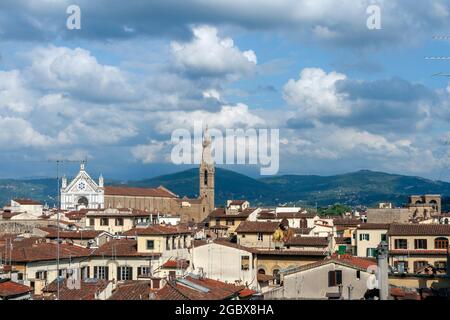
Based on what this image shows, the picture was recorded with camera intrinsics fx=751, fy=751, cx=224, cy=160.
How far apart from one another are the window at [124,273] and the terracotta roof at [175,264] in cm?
188

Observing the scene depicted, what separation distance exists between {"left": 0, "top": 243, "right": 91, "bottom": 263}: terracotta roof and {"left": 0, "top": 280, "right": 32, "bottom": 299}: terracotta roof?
7518 millimetres

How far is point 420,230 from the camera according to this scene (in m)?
42.3

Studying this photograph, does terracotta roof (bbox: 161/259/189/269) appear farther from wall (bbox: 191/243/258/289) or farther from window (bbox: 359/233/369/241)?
window (bbox: 359/233/369/241)

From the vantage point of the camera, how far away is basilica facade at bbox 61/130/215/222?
12156 cm

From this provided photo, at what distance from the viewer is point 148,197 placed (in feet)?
475

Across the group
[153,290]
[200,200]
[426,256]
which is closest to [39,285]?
[153,290]

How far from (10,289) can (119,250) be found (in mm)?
12385

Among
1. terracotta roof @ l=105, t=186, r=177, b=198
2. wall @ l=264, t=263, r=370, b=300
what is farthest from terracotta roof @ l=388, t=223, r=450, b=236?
terracotta roof @ l=105, t=186, r=177, b=198

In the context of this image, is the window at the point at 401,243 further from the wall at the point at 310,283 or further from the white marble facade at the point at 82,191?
the white marble facade at the point at 82,191

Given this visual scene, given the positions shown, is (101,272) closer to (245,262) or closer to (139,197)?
(245,262)

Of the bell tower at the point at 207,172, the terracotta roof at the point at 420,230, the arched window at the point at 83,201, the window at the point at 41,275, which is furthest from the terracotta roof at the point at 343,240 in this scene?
the bell tower at the point at 207,172

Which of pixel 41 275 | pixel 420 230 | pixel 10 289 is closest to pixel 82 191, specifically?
pixel 420 230
